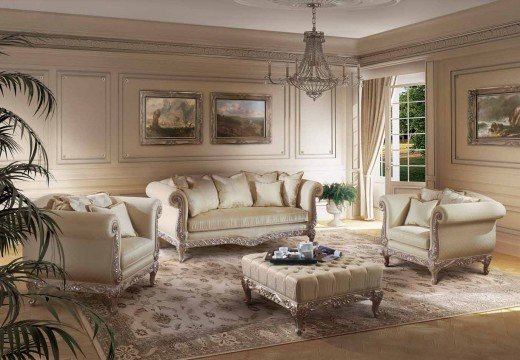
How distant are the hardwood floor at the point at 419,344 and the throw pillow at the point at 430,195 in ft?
5.71

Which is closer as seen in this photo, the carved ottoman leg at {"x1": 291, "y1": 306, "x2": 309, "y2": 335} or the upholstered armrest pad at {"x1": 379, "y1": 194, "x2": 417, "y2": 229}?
the carved ottoman leg at {"x1": 291, "y1": 306, "x2": 309, "y2": 335}

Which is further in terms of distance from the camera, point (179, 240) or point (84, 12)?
point (84, 12)

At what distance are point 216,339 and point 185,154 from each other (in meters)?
3.98

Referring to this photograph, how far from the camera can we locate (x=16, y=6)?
601cm

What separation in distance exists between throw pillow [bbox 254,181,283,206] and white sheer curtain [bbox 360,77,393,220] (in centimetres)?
206

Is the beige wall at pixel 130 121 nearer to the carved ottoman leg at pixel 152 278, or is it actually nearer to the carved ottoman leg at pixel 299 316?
the carved ottoman leg at pixel 152 278

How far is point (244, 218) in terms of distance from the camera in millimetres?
6145

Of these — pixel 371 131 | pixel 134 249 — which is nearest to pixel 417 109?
pixel 371 131

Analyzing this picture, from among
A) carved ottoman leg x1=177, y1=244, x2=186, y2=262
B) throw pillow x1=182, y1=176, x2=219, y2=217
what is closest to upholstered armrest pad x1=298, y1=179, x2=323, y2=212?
throw pillow x1=182, y1=176, x2=219, y2=217

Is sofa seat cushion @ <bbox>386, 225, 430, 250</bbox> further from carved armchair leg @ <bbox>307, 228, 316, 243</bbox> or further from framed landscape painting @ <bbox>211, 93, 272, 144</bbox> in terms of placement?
framed landscape painting @ <bbox>211, 93, 272, 144</bbox>

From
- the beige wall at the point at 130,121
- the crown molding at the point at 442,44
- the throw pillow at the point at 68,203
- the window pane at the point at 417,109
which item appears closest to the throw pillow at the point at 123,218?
the throw pillow at the point at 68,203

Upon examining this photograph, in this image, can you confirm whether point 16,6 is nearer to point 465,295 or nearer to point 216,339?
point 216,339

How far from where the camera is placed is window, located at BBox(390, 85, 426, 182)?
26.1 ft

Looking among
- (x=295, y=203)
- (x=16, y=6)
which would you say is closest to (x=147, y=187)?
(x=295, y=203)
